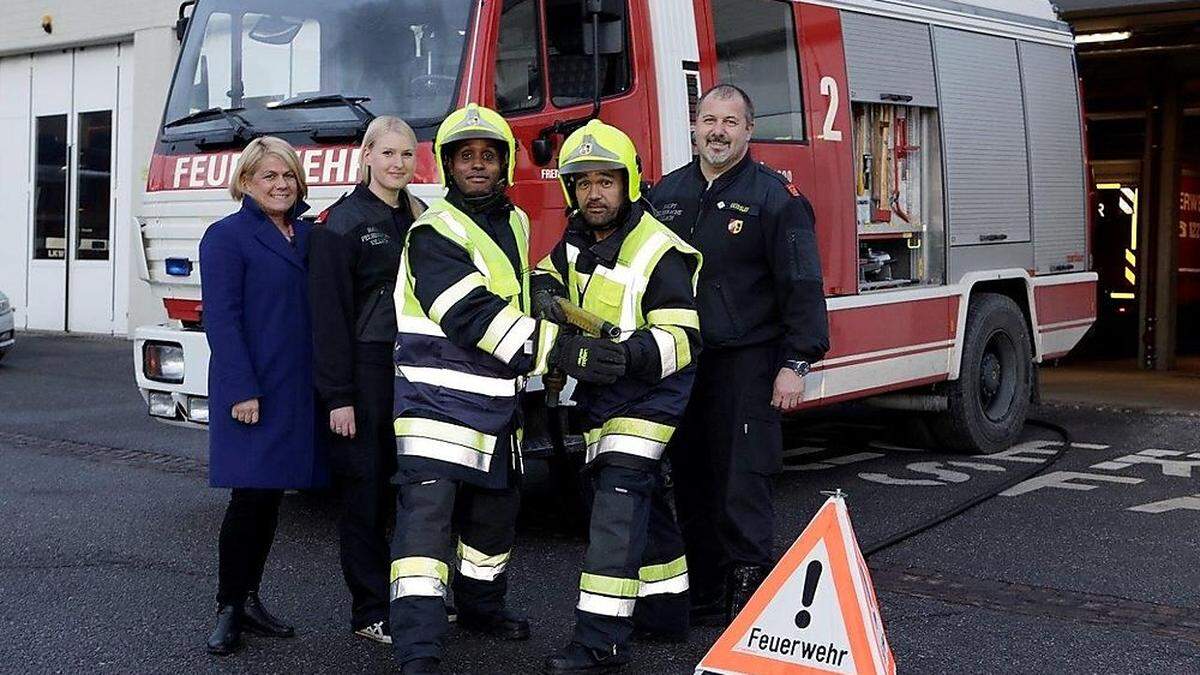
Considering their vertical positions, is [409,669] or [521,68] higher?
[521,68]

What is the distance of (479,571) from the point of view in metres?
5.30

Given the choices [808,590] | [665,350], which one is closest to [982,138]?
[665,350]

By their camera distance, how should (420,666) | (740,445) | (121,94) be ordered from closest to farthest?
(420,666)
(740,445)
(121,94)

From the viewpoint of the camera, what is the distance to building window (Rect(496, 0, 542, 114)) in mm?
6676

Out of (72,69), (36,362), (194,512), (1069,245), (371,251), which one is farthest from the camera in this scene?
(72,69)

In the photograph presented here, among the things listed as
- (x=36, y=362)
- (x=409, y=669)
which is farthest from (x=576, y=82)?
(x=36, y=362)

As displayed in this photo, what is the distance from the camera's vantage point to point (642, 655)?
17.4 ft

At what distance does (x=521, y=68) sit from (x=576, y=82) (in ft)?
0.80

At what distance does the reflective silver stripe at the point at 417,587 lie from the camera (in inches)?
188

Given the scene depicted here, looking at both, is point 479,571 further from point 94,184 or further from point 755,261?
point 94,184

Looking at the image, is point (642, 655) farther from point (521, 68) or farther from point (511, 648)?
point (521, 68)

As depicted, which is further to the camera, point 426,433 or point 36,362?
point 36,362

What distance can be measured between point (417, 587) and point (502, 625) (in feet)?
2.46

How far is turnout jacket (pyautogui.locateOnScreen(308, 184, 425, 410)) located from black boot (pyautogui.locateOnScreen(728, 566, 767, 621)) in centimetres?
152
